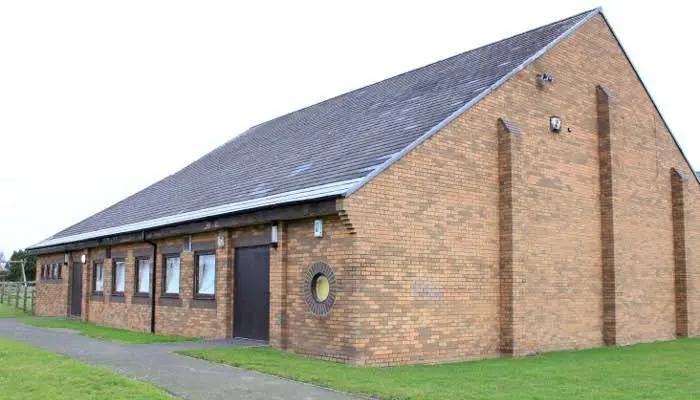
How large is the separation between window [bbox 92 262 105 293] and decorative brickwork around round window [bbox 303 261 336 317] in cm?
1246

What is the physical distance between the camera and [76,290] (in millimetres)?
25953

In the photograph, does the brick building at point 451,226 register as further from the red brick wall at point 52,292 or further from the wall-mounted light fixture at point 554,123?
the red brick wall at point 52,292

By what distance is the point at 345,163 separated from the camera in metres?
14.0

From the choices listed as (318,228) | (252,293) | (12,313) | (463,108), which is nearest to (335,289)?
(318,228)

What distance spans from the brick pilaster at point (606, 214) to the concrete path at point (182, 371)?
826 centimetres

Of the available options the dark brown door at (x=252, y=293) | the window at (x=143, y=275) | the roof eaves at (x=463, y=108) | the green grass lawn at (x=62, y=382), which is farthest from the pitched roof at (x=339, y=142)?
the green grass lawn at (x=62, y=382)

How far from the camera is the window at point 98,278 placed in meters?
23.5

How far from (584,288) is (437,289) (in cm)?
487

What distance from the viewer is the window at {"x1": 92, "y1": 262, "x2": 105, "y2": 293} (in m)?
23.5

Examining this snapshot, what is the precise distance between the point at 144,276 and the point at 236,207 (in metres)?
6.35

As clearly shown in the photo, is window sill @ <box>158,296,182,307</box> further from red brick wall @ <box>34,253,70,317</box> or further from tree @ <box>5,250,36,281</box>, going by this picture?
tree @ <box>5,250,36,281</box>

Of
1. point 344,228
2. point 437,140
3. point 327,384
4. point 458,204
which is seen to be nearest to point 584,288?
point 458,204

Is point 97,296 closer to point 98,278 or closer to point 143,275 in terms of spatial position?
point 98,278

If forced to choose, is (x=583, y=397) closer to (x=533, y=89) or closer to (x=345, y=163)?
(x=345, y=163)
